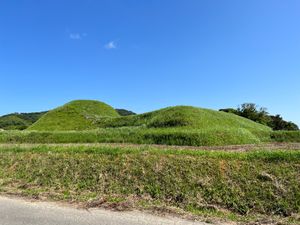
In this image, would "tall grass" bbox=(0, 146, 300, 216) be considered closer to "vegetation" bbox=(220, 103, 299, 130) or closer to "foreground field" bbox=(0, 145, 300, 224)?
"foreground field" bbox=(0, 145, 300, 224)

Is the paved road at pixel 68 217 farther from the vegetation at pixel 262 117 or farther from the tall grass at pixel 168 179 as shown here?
the vegetation at pixel 262 117

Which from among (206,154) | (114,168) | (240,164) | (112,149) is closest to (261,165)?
(240,164)

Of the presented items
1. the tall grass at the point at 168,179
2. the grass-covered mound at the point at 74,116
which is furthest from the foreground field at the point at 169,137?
the grass-covered mound at the point at 74,116

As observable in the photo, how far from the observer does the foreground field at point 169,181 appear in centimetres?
752

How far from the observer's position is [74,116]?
47625 mm

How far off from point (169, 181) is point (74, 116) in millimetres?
40629

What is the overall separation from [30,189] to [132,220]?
14.2 feet

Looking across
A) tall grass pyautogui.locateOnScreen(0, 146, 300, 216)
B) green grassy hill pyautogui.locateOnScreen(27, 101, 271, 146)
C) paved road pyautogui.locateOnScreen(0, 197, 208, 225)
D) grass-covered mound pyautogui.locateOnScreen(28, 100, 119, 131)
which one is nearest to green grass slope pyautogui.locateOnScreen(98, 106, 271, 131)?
green grassy hill pyautogui.locateOnScreen(27, 101, 271, 146)

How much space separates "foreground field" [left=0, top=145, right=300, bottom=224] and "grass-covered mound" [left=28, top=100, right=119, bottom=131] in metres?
28.7

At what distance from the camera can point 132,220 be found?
253 inches

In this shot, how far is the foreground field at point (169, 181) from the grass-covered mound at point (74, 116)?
1131 inches

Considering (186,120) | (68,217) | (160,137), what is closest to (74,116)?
(186,120)

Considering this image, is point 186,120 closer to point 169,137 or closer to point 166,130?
point 166,130

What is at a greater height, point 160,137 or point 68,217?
point 160,137
